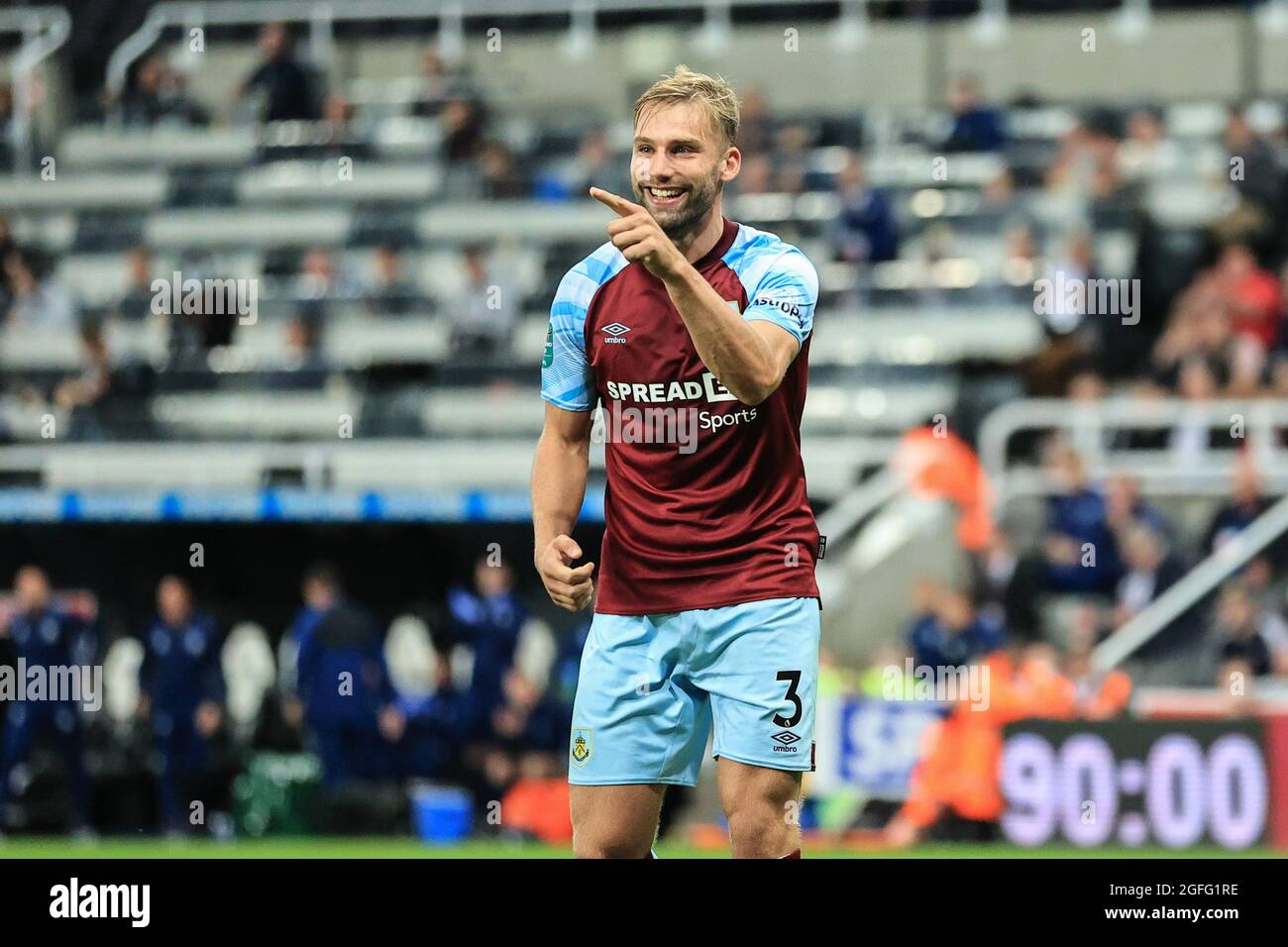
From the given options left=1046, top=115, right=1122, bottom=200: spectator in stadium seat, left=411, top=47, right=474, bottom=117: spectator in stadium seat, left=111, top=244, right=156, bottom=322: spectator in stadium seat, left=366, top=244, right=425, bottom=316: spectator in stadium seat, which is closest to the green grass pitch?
left=366, top=244, right=425, bottom=316: spectator in stadium seat

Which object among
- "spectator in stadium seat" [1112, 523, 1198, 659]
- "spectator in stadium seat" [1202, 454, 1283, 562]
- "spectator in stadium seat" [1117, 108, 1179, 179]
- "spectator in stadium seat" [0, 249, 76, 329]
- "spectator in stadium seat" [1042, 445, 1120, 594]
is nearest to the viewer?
"spectator in stadium seat" [1112, 523, 1198, 659]

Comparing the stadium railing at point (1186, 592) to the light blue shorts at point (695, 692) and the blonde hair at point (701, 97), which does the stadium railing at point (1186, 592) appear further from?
the blonde hair at point (701, 97)

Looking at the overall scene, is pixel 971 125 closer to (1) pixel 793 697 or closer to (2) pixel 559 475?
(2) pixel 559 475

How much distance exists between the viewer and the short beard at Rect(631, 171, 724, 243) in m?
5.57

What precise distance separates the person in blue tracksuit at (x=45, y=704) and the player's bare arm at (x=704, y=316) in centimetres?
1098

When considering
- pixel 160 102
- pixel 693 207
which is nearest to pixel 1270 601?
pixel 693 207

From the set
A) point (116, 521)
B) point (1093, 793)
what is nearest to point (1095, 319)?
point (1093, 793)

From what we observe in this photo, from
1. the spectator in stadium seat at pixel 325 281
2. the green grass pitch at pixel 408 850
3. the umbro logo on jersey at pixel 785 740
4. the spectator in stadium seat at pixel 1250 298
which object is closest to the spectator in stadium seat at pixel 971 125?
the spectator in stadium seat at pixel 1250 298

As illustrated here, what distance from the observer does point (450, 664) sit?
15.5m

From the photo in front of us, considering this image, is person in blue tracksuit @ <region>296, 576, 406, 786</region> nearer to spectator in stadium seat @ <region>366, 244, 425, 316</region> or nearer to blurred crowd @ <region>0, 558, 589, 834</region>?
blurred crowd @ <region>0, 558, 589, 834</region>

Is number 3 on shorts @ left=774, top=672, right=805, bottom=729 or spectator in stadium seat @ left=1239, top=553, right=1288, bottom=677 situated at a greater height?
number 3 on shorts @ left=774, top=672, right=805, bottom=729

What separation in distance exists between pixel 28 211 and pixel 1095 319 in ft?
38.2

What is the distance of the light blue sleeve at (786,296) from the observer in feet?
18.2

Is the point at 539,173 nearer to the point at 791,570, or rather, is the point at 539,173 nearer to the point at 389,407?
the point at 389,407
